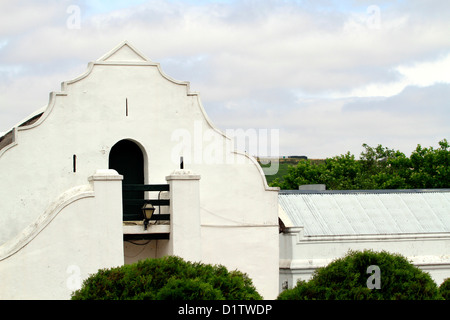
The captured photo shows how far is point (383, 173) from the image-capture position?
230 ft

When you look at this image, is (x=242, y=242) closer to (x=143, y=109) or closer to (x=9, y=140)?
(x=143, y=109)

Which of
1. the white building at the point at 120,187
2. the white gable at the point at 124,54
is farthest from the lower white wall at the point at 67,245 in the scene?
the white gable at the point at 124,54

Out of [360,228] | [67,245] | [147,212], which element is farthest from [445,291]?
[67,245]

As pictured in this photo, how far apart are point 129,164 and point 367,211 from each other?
9148 millimetres

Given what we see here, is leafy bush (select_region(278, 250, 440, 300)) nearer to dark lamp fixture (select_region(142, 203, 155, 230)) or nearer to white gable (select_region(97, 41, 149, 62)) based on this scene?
dark lamp fixture (select_region(142, 203, 155, 230))

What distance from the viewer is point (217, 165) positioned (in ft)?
Result: 86.4

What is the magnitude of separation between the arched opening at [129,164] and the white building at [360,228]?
5.15 m

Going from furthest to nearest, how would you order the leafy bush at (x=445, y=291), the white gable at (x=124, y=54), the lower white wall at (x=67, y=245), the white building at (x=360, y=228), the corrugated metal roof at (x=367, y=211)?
the corrugated metal roof at (x=367, y=211)
the white building at (x=360, y=228)
the white gable at (x=124, y=54)
the lower white wall at (x=67, y=245)
the leafy bush at (x=445, y=291)

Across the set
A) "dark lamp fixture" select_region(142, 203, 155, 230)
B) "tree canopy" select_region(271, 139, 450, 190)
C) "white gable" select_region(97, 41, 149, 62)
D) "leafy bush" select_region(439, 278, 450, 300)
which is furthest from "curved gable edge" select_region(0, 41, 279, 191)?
"tree canopy" select_region(271, 139, 450, 190)

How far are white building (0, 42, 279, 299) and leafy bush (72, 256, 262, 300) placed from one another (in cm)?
446

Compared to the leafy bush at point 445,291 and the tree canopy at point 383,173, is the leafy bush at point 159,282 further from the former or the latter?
the tree canopy at point 383,173

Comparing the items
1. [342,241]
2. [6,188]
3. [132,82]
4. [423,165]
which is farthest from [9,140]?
[423,165]

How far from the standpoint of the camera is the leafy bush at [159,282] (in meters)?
17.5

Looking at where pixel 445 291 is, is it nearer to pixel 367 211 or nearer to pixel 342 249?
pixel 342 249
